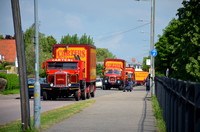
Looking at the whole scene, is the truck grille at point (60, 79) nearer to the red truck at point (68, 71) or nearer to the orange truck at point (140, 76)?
the red truck at point (68, 71)

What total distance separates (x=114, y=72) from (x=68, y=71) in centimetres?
2621

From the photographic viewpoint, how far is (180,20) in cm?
3747

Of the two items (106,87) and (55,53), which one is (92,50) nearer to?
(55,53)

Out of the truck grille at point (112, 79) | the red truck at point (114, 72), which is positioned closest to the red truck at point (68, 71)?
the red truck at point (114, 72)

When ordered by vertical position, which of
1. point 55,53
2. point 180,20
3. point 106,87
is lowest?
point 106,87

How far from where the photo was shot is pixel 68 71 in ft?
93.0

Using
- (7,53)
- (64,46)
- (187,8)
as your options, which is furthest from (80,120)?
(7,53)

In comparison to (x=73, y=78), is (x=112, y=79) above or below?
below

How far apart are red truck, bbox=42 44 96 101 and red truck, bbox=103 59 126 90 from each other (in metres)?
23.6

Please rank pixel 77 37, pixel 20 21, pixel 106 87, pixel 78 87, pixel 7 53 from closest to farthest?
pixel 20 21 < pixel 78 87 < pixel 106 87 < pixel 7 53 < pixel 77 37

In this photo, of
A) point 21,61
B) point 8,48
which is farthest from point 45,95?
point 8,48

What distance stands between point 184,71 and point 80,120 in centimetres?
2667

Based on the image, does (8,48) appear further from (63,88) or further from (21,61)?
(21,61)

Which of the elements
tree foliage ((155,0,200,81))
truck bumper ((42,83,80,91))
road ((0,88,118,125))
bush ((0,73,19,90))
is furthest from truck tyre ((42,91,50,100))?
tree foliage ((155,0,200,81))
